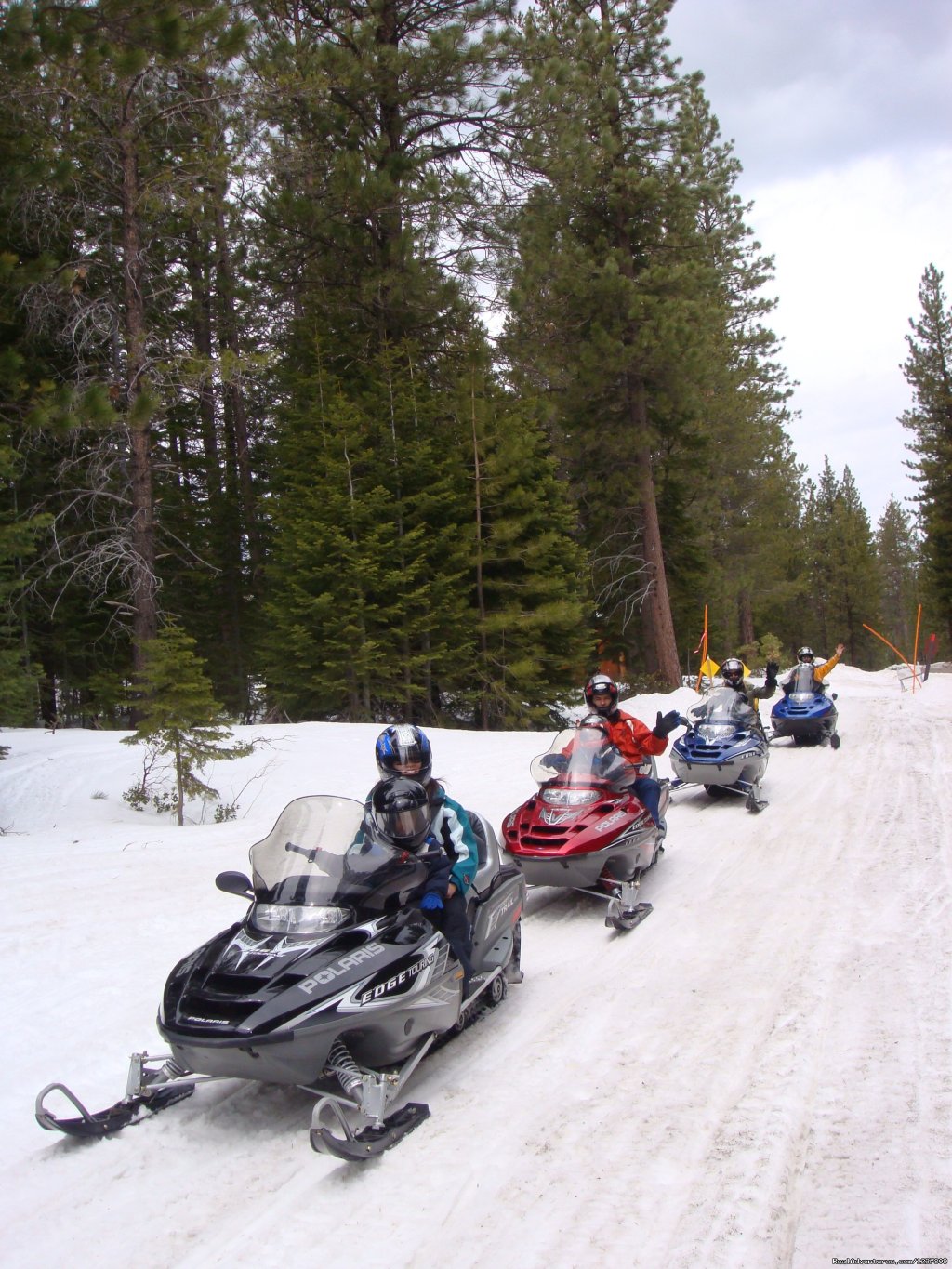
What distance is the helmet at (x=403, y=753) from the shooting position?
566 cm

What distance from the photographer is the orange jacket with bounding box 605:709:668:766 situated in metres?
8.95

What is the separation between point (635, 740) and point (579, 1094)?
4828 mm

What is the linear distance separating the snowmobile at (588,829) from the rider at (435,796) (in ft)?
5.04

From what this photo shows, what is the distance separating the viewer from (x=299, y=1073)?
156 inches

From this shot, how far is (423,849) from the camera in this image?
17.2ft

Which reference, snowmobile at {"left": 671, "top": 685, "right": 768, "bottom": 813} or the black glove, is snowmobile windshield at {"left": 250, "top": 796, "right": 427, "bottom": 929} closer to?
the black glove

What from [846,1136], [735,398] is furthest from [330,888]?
[735,398]

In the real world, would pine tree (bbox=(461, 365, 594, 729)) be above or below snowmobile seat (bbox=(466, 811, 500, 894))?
above

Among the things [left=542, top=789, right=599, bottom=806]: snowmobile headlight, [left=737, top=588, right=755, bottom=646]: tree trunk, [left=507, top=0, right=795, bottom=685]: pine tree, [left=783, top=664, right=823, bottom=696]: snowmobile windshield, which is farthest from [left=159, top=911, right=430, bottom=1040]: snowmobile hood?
[left=737, top=588, right=755, bottom=646]: tree trunk

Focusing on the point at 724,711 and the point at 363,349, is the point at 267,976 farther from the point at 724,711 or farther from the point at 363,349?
the point at 363,349

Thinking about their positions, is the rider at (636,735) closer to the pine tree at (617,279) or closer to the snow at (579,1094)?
the snow at (579,1094)

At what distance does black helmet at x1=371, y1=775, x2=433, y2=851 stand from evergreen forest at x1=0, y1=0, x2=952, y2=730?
825 centimetres

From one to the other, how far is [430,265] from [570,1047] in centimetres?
1645

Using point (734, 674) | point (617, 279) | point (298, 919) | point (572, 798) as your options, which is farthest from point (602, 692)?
point (617, 279)
